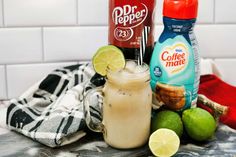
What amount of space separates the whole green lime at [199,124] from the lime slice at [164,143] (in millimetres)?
54

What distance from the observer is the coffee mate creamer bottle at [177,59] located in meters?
0.79

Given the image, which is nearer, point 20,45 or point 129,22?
point 129,22

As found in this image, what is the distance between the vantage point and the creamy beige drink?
0.76 meters

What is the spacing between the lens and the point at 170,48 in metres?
0.80

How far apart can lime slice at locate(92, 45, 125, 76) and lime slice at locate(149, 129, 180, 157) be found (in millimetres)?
132

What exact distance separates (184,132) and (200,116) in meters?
0.05

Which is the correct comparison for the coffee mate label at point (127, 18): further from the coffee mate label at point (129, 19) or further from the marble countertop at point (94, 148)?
the marble countertop at point (94, 148)

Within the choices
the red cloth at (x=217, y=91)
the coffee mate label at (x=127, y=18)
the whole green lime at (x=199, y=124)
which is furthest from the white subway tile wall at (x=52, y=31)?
the whole green lime at (x=199, y=124)

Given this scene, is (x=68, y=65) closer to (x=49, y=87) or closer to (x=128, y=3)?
(x=49, y=87)

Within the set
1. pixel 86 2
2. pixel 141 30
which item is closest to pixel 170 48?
pixel 141 30

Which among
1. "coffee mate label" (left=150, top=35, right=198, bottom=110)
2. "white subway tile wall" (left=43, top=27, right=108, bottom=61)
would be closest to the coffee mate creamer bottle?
"coffee mate label" (left=150, top=35, right=198, bottom=110)

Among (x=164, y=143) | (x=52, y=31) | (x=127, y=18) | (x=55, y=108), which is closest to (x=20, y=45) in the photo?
(x=52, y=31)

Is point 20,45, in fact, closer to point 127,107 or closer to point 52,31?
point 52,31

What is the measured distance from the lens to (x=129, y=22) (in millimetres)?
811
